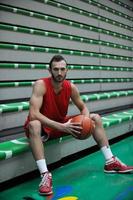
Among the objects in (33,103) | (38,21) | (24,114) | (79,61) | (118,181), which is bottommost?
(118,181)

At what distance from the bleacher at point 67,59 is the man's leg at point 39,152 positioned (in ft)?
0.42

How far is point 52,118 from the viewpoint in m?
2.80

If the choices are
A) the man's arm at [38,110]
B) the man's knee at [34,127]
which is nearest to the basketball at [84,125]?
the man's arm at [38,110]

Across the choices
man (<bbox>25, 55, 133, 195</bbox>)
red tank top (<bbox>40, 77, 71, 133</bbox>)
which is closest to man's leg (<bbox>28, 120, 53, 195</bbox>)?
man (<bbox>25, 55, 133, 195</bbox>)

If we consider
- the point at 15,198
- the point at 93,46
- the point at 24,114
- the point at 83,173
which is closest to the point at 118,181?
the point at 83,173

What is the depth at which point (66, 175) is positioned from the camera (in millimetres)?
2789

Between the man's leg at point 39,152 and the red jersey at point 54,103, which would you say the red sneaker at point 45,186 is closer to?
the man's leg at point 39,152

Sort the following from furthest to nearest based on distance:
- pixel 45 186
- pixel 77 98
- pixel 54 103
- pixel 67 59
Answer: pixel 67 59, pixel 77 98, pixel 54 103, pixel 45 186

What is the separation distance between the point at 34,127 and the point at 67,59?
2.53m

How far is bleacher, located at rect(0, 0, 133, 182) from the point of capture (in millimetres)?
3064

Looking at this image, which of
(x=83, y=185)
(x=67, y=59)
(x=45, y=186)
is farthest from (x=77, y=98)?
(x=67, y=59)

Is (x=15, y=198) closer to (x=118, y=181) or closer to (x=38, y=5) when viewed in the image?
(x=118, y=181)

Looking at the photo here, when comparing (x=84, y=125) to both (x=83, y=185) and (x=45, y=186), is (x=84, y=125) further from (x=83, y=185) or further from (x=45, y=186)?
(x=45, y=186)

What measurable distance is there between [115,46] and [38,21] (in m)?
2.29
